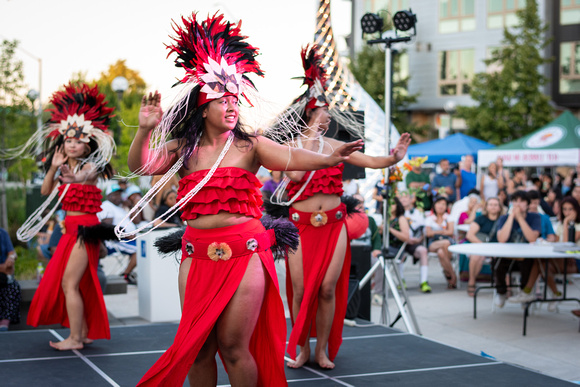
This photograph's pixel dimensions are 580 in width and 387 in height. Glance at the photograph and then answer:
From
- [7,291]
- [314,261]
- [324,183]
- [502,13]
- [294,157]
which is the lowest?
[7,291]

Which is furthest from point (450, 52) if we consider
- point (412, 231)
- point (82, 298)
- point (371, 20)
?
point (82, 298)

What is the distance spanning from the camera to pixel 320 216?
4688mm

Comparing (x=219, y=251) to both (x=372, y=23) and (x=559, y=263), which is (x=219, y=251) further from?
(x=559, y=263)

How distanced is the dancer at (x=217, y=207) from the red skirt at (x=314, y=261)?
1268 mm

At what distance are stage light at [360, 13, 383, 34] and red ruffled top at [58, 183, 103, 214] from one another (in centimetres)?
332

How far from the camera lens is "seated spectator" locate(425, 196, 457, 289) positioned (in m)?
Result: 9.49

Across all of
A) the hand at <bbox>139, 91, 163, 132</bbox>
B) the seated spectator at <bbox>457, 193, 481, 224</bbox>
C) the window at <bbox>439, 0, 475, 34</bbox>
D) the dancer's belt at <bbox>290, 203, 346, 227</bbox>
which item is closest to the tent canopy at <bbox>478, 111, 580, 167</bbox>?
the seated spectator at <bbox>457, 193, 481, 224</bbox>

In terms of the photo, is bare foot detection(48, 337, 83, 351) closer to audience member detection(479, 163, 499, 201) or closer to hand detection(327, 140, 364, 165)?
hand detection(327, 140, 364, 165)

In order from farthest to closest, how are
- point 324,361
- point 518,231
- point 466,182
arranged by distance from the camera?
point 466,182 → point 518,231 → point 324,361

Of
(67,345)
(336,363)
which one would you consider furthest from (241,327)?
(67,345)

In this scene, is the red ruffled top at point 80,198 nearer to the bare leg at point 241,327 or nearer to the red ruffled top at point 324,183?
the red ruffled top at point 324,183

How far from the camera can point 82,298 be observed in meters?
5.25

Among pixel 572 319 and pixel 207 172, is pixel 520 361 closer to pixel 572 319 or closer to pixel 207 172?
pixel 572 319

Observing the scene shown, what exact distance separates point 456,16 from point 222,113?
102 ft
